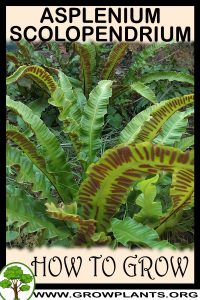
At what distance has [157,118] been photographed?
104 inches

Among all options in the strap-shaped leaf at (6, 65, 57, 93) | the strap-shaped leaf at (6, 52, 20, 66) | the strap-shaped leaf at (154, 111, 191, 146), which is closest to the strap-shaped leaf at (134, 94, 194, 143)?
the strap-shaped leaf at (154, 111, 191, 146)

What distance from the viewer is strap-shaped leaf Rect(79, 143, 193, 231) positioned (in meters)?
1.92

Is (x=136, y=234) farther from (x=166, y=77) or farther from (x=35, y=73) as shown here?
(x=166, y=77)

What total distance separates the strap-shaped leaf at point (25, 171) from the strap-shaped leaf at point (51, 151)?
3.7 inches

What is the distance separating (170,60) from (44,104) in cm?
141

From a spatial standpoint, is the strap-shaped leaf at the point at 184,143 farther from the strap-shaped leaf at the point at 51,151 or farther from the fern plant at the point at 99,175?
the strap-shaped leaf at the point at 51,151

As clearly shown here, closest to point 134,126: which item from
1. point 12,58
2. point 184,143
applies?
point 184,143

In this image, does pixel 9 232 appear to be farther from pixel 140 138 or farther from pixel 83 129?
pixel 140 138

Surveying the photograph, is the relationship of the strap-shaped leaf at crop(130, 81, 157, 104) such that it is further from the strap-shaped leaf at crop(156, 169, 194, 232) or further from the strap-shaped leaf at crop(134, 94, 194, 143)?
the strap-shaped leaf at crop(156, 169, 194, 232)

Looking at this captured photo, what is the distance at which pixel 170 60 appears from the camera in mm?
4586

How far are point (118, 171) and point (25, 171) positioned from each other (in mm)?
618

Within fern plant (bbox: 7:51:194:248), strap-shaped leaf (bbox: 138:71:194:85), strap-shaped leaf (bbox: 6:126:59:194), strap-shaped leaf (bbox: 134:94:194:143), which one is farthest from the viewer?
strap-shaped leaf (bbox: 138:71:194:85)

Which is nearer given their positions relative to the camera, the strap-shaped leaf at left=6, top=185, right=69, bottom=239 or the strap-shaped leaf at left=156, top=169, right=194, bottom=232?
the strap-shaped leaf at left=156, top=169, right=194, bottom=232

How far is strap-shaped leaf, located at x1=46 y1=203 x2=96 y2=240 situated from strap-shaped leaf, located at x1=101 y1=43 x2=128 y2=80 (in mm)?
1797
